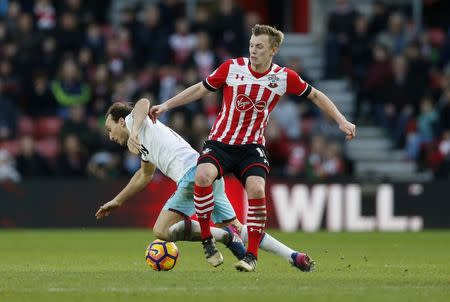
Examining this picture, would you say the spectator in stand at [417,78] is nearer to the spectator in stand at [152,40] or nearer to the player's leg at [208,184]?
the spectator in stand at [152,40]

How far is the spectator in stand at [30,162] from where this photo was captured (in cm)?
2195

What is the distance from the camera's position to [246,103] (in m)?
11.2

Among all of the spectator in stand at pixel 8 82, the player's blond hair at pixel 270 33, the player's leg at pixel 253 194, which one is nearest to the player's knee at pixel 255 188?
the player's leg at pixel 253 194

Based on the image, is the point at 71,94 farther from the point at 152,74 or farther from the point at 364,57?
the point at 364,57

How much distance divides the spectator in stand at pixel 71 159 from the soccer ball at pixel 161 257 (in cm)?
1059

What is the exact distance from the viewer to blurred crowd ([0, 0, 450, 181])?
72.6ft

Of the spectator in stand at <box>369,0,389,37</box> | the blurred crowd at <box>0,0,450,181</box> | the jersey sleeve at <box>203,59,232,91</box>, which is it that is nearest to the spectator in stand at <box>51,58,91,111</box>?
the blurred crowd at <box>0,0,450,181</box>

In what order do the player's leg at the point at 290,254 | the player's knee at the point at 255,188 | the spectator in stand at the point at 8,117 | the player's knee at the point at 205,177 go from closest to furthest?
the player's knee at the point at 255,188 → the player's knee at the point at 205,177 → the player's leg at the point at 290,254 → the spectator in stand at the point at 8,117

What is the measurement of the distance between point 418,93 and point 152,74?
16.4ft

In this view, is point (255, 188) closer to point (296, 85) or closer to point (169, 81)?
point (296, 85)

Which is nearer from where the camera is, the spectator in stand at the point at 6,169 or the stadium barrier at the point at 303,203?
the stadium barrier at the point at 303,203

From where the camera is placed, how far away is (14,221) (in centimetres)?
2177

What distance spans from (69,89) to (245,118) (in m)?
12.1

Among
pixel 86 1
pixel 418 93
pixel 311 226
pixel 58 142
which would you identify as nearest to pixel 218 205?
pixel 311 226
